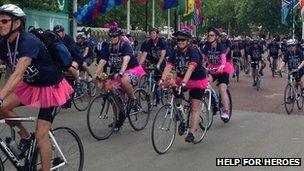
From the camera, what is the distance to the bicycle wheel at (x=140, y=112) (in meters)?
9.76

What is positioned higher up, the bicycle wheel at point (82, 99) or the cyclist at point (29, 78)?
the cyclist at point (29, 78)

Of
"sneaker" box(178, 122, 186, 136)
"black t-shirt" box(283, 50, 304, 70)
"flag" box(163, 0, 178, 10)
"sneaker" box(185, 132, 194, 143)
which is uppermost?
"flag" box(163, 0, 178, 10)

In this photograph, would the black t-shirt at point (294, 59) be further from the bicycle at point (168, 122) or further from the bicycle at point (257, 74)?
the bicycle at point (168, 122)

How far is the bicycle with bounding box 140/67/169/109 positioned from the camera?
12923mm

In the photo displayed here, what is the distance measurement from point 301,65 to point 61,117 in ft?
17.4

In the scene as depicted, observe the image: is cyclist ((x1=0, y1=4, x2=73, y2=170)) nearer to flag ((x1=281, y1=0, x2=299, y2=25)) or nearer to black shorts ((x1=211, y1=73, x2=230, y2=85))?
black shorts ((x1=211, y1=73, x2=230, y2=85))

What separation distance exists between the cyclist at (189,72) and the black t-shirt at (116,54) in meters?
1.14

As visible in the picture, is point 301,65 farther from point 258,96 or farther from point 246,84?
point 246,84

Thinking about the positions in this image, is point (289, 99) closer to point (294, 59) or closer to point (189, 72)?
point (294, 59)

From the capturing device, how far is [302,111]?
13.0 meters

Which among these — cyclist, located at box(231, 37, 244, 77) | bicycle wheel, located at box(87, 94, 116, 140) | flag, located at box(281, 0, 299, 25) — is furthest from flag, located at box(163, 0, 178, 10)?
bicycle wheel, located at box(87, 94, 116, 140)

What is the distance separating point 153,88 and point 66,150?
23.4ft

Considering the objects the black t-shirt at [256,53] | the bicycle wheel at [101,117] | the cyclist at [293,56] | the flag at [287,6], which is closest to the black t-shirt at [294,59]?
the cyclist at [293,56]

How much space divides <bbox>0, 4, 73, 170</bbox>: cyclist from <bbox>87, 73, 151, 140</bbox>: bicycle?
2929 millimetres
